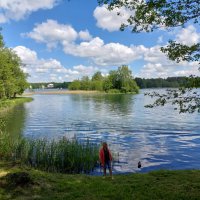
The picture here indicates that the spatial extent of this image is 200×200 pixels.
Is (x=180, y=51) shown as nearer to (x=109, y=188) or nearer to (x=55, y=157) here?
(x=109, y=188)

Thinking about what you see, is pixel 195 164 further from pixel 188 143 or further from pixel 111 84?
pixel 111 84

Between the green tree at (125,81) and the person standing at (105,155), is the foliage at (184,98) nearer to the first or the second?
the person standing at (105,155)

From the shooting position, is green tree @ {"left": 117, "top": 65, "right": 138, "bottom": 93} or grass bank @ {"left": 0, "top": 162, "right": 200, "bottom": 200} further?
green tree @ {"left": 117, "top": 65, "right": 138, "bottom": 93}

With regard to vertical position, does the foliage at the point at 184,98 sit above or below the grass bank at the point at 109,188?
above

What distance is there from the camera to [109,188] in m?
13.0

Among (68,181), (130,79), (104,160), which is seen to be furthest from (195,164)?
(130,79)

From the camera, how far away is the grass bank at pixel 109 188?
1188cm

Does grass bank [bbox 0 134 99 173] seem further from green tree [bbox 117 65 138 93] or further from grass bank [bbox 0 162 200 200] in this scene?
green tree [bbox 117 65 138 93]

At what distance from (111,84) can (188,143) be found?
151 metres

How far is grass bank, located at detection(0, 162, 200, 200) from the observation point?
39.0 ft

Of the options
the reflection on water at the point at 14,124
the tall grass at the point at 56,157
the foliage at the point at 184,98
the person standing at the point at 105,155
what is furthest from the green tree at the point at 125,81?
the foliage at the point at 184,98

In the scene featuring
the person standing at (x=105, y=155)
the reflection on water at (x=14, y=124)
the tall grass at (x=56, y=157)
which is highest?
the person standing at (x=105, y=155)

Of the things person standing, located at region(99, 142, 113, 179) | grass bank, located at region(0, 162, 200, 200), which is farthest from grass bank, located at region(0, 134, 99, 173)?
Result: grass bank, located at region(0, 162, 200, 200)

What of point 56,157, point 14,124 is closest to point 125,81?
point 14,124
